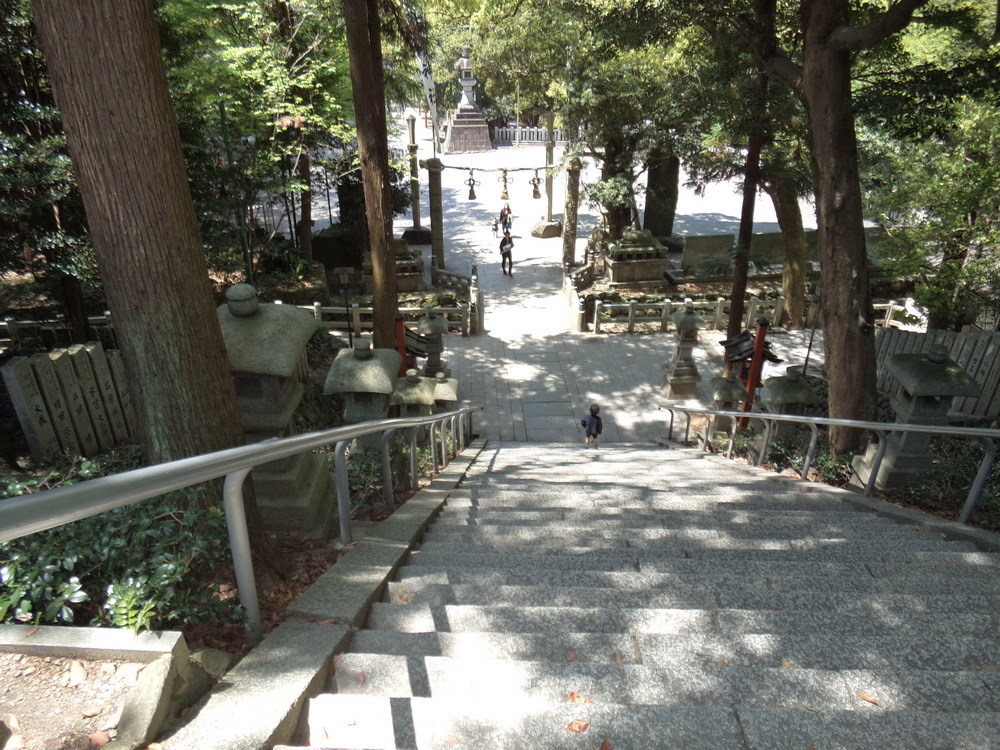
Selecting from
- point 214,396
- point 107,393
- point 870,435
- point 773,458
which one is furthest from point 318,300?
point 214,396

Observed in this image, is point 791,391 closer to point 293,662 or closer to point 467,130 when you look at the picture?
point 293,662

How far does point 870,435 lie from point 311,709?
22.7 feet

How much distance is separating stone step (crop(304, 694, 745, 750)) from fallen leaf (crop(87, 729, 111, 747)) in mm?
543

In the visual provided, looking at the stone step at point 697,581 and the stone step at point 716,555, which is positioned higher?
the stone step at point 697,581

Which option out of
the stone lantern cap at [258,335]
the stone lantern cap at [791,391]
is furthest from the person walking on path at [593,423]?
the stone lantern cap at [258,335]

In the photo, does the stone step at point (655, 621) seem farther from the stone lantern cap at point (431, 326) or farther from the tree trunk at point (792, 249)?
the tree trunk at point (792, 249)

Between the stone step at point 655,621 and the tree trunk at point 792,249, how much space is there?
498 inches

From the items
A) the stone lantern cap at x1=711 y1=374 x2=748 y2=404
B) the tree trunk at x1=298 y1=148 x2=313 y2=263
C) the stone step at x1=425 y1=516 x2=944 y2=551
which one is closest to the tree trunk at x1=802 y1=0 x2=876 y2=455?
the stone lantern cap at x1=711 y1=374 x2=748 y2=404

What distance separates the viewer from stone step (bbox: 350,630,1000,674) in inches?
98.3

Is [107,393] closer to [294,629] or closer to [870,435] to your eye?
[294,629]

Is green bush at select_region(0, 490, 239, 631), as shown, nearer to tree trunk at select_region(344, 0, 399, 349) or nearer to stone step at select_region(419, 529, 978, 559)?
stone step at select_region(419, 529, 978, 559)

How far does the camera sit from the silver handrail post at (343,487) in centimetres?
326

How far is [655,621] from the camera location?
2.76m

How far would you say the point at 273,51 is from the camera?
45.9 ft
